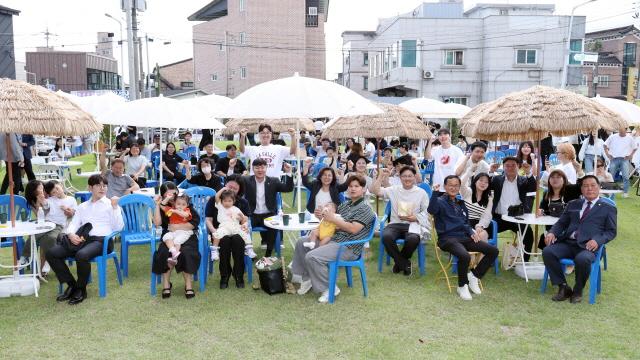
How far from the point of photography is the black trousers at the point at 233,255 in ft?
21.2

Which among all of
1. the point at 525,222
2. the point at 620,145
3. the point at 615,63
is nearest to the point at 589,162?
the point at 620,145

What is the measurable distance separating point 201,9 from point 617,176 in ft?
153

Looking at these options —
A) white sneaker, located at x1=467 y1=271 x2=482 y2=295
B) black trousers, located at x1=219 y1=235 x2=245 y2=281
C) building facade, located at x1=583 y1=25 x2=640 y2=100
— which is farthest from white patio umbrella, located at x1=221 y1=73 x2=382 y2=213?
building facade, located at x1=583 y1=25 x2=640 y2=100

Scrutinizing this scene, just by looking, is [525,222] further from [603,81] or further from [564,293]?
[603,81]

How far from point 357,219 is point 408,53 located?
1329 inches

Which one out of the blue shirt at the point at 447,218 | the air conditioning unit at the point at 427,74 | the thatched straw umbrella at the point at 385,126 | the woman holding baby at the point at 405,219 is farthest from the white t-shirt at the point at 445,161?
the air conditioning unit at the point at 427,74

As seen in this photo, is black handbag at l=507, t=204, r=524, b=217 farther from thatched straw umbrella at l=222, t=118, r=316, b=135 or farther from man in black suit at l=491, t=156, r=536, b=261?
thatched straw umbrella at l=222, t=118, r=316, b=135

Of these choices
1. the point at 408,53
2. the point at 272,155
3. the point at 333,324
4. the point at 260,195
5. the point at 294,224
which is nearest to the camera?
the point at 333,324

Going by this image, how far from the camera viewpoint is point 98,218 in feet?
21.0

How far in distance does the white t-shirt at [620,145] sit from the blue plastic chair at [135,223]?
11.1 meters

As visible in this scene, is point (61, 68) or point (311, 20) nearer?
point (311, 20)

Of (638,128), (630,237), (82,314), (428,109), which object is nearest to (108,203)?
(82,314)

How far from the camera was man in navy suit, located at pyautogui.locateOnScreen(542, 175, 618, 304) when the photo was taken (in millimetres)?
5914

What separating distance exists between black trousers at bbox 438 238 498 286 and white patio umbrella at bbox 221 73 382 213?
181 centimetres
